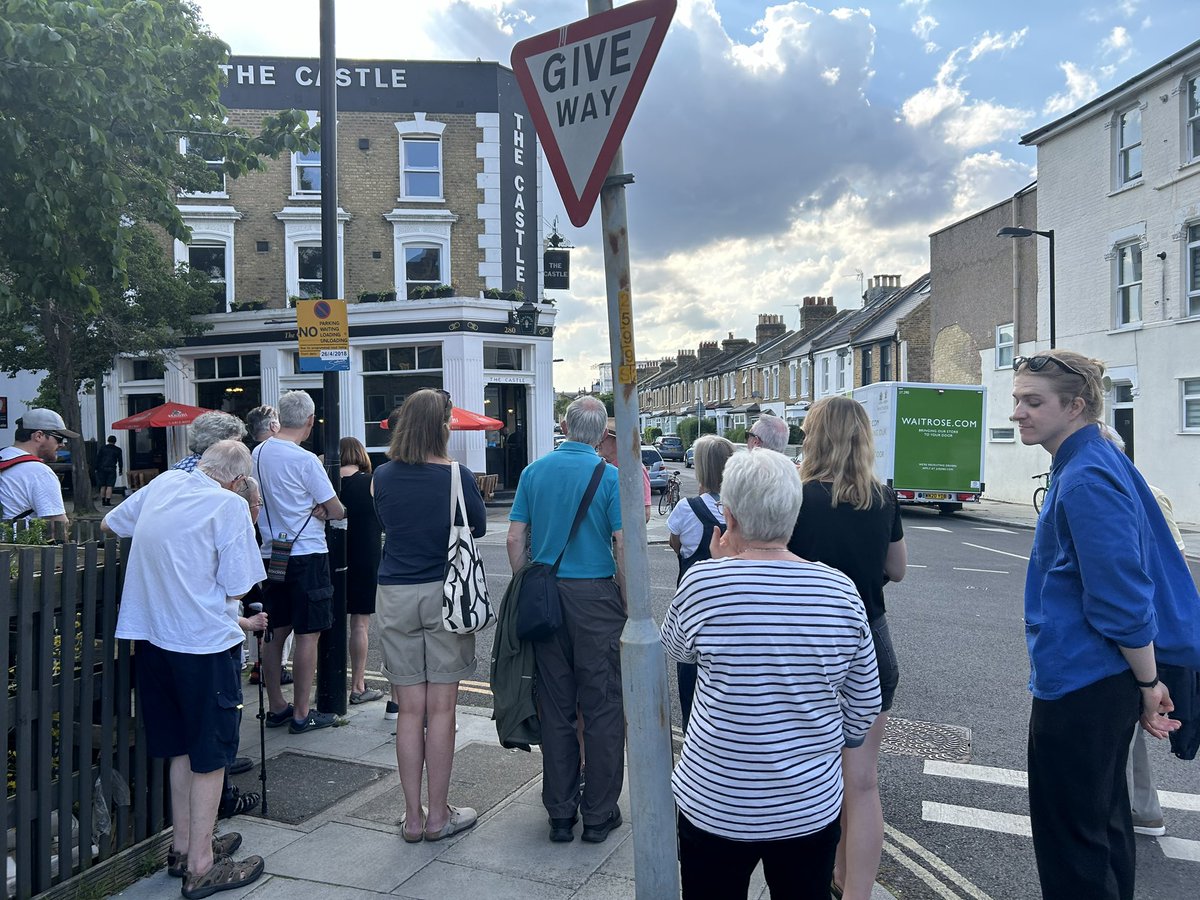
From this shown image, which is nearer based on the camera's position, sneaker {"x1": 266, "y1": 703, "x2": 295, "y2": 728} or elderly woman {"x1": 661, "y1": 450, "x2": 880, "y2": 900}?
elderly woman {"x1": 661, "y1": 450, "x2": 880, "y2": 900}

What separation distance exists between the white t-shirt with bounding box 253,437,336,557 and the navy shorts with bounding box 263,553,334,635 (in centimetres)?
9

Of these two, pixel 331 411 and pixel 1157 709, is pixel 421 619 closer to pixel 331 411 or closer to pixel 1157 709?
pixel 331 411

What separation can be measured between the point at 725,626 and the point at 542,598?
171cm

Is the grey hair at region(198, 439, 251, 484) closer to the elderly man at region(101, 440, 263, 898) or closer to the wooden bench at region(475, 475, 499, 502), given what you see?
the elderly man at region(101, 440, 263, 898)

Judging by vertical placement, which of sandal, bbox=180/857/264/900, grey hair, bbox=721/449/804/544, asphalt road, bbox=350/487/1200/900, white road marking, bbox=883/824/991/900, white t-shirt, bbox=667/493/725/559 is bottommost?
asphalt road, bbox=350/487/1200/900

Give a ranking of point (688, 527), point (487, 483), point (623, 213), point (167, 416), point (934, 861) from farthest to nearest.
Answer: point (487, 483) < point (167, 416) < point (688, 527) < point (934, 861) < point (623, 213)

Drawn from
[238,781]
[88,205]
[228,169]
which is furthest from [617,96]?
[228,169]

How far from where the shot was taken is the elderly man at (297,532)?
5066 mm

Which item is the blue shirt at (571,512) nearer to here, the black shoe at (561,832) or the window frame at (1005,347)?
the black shoe at (561,832)

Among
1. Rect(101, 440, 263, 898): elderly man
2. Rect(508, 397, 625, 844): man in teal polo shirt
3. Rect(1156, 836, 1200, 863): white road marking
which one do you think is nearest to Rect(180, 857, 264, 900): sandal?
Rect(101, 440, 263, 898): elderly man

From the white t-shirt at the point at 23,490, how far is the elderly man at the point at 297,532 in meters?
1.58

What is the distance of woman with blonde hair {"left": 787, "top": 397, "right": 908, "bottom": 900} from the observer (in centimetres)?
319

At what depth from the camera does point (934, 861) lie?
3863mm

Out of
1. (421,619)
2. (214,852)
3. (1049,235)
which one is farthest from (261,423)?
(1049,235)
